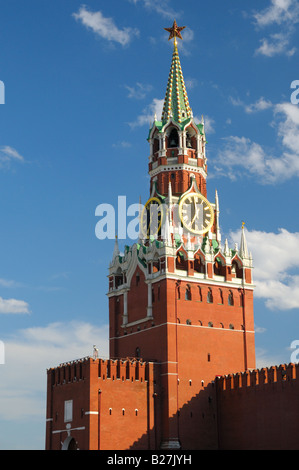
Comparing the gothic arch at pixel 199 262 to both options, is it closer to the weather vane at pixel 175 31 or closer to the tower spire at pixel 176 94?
the tower spire at pixel 176 94

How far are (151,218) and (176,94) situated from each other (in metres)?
15.3

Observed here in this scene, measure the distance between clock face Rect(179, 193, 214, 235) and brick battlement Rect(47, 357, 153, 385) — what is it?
1629cm

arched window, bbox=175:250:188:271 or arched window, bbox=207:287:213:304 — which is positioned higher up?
arched window, bbox=175:250:188:271

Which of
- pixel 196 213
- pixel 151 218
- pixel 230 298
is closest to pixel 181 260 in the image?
pixel 196 213

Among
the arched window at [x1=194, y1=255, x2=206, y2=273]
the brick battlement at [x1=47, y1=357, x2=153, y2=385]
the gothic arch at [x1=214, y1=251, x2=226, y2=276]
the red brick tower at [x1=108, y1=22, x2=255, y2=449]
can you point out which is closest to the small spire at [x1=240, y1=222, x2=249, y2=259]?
the red brick tower at [x1=108, y1=22, x2=255, y2=449]

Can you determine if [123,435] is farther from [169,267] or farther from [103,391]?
[169,267]

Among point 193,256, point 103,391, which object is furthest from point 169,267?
point 103,391

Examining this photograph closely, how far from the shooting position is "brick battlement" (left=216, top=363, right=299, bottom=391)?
71.4 m

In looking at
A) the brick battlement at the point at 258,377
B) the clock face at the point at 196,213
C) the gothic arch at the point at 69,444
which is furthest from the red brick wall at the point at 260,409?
the clock face at the point at 196,213

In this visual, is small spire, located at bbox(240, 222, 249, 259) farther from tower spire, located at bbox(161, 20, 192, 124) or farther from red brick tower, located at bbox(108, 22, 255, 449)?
tower spire, located at bbox(161, 20, 192, 124)

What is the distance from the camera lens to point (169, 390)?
77188mm

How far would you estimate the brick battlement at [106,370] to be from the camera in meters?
75.1

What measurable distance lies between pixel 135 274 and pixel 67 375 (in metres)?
13.5

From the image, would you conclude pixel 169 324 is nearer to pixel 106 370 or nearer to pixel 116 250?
pixel 106 370
